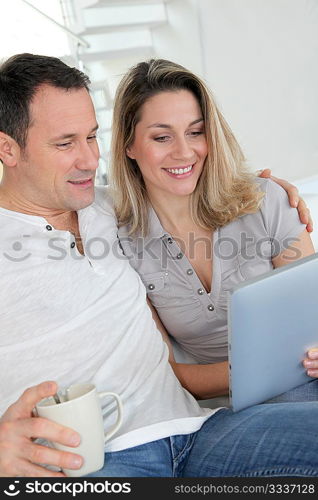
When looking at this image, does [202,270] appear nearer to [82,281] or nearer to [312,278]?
[82,281]

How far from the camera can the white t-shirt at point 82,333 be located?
135cm

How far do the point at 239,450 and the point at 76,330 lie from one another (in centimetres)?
41

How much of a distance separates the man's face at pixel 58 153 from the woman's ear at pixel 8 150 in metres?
0.02

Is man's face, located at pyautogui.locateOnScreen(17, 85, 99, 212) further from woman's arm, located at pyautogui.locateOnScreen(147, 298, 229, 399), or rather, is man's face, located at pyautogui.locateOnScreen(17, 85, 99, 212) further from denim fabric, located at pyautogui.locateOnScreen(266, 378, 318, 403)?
denim fabric, located at pyautogui.locateOnScreen(266, 378, 318, 403)

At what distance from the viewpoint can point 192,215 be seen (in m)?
1.80

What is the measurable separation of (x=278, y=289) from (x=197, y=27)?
4.00m

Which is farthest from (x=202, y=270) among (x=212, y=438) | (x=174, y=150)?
(x=212, y=438)

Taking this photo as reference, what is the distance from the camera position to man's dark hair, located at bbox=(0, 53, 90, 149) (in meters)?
1.54

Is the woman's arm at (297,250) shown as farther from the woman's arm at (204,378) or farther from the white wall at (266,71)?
the white wall at (266,71)

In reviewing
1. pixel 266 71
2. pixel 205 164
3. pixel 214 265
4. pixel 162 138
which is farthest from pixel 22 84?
pixel 266 71

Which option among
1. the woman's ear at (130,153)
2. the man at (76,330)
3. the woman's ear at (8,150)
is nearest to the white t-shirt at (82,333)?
the man at (76,330)

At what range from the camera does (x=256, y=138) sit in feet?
16.5

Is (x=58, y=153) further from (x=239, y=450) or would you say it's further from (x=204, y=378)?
(x=239, y=450)

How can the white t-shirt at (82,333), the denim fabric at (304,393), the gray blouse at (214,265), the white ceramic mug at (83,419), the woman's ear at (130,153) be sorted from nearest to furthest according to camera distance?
the white ceramic mug at (83,419)
the white t-shirt at (82,333)
the denim fabric at (304,393)
the gray blouse at (214,265)
the woman's ear at (130,153)
